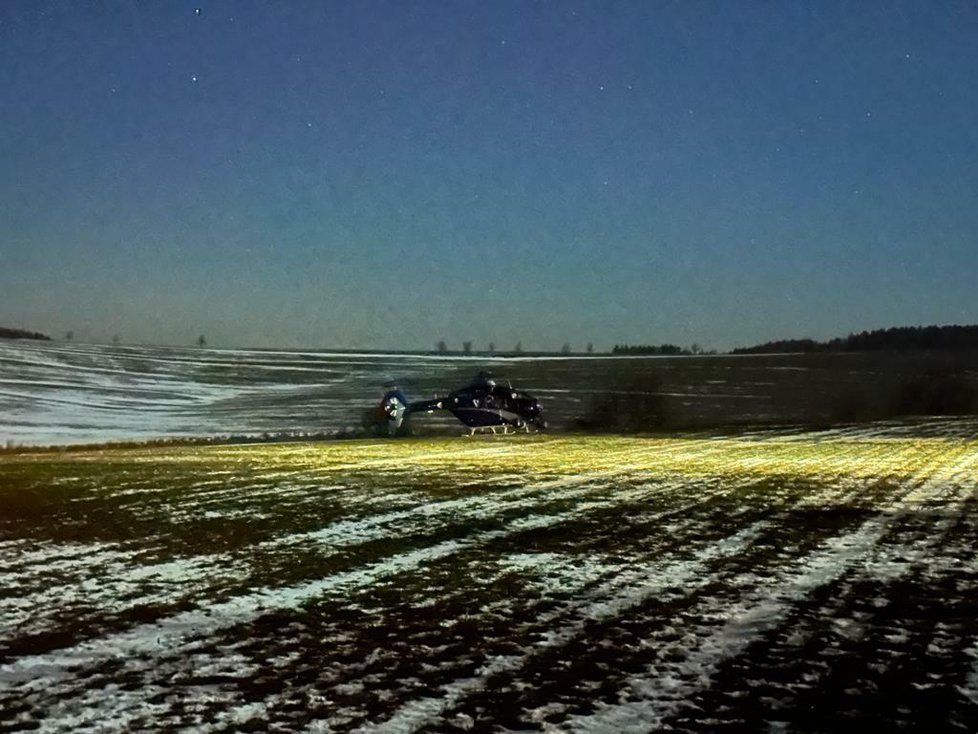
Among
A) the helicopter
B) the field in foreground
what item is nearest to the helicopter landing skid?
the helicopter

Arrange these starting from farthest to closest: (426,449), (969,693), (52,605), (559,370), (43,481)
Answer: (559,370), (426,449), (43,481), (52,605), (969,693)

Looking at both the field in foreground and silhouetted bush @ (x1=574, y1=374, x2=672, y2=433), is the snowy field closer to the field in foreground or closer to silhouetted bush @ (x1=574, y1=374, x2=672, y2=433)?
silhouetted bush @ (x1=574, y1=374, x2=672, y2=433)

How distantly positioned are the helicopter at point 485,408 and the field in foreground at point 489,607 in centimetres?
2184

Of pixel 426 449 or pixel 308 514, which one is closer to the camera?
pixel 308 514

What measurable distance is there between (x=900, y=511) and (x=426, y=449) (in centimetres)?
1658

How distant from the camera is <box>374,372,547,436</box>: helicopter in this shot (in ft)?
130

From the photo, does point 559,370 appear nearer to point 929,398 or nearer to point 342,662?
point 929,398

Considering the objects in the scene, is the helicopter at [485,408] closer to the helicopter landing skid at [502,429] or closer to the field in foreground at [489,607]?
the helicopter landing skid at [502,429]

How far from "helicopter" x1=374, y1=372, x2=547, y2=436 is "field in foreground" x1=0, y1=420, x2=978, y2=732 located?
71.7ft

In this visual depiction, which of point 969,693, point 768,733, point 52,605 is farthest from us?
point 52,605

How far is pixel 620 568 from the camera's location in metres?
9.95

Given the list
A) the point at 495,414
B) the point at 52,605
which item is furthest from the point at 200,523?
the point at 495,414

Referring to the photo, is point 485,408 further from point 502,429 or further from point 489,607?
point 489,607

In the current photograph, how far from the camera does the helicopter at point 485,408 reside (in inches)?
1565
